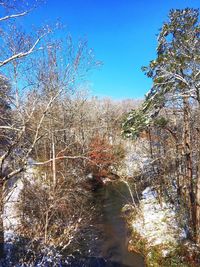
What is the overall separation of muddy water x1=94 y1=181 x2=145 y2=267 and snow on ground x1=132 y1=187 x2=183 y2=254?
39.2 inches

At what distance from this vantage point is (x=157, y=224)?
15.1 meters

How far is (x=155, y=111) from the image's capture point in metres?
11.7

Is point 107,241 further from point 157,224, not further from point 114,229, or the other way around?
point 157,224

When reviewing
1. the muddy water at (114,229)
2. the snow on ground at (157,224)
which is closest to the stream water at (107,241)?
the muddy water at (114,229)

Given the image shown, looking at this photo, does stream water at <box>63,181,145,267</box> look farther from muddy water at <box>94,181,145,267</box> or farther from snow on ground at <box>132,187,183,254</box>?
snow on ground at <box>132,187,183,254</box>

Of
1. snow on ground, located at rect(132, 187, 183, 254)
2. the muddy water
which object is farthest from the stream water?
snow on ground, located at rect(132, 187, 183, 254)

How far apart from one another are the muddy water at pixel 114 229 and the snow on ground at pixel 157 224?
3.27 ft

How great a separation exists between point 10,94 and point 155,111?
6050mm

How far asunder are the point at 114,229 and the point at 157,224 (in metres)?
2.78

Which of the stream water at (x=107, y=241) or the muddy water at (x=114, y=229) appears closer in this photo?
the stream water at (x=107, y=241)

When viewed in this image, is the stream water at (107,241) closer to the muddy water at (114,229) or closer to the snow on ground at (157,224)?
the muddy water at (114,229)

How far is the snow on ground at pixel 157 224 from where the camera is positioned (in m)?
13.3

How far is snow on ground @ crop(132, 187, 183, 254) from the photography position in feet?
43.5

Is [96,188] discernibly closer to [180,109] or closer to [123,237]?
[123,237]
